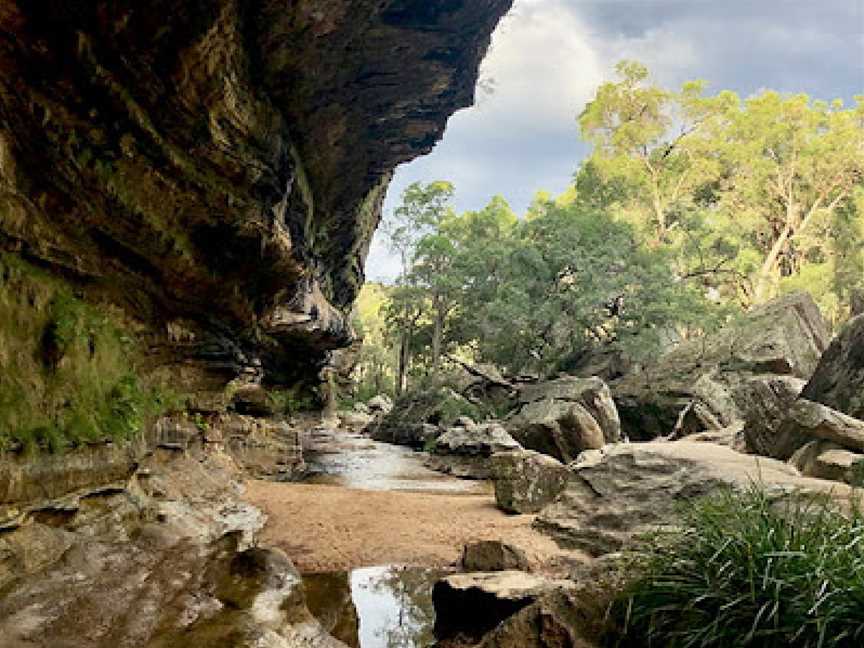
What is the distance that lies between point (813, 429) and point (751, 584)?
638 cm

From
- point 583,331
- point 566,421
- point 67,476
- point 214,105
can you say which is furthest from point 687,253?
point 67,476

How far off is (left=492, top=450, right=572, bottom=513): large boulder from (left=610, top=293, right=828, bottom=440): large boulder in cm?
927

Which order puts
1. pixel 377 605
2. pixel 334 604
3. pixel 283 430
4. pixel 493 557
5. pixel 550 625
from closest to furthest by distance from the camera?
1. pixel 550 625
2. pixel 334 604
3. pixel 377 605
4. pixel 493 557
5. pixel 283 430

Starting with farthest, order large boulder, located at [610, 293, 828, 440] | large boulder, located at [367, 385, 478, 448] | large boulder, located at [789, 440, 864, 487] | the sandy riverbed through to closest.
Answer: large boulder, located at [367, 385, 478, 448] < large boulder, located at [610, 293, 828, 440] < the sandy riverbed < large boulder, located at [789, 440, 864, 487]

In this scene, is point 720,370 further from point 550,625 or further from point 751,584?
point 751,584

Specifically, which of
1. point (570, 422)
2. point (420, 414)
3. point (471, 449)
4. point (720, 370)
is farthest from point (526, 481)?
point (420, 414)

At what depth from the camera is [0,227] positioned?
6293 millimetres

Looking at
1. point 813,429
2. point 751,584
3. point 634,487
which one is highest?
point 813,429

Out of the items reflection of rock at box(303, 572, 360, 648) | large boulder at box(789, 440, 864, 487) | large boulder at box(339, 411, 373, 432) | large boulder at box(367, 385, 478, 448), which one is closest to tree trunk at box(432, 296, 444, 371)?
large boulder at box(367, 385, 478, 448)

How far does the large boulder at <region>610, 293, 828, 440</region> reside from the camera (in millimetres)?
18969

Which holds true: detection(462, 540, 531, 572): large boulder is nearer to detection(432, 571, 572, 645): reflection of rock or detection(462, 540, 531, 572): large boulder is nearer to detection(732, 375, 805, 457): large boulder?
detection(432, 571, 572, 645): reflection of rock

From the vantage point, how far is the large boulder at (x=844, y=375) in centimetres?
999

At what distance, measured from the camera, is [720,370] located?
21.1m

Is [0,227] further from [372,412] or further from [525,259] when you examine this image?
[372,412]
